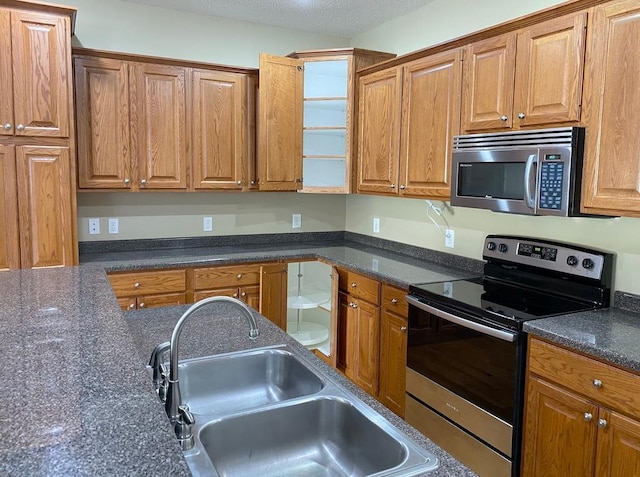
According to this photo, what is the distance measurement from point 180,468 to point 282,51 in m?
3.75

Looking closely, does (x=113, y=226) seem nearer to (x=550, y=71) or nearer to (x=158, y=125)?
(x=158, y=125)

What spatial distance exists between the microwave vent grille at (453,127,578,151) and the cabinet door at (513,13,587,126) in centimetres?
6

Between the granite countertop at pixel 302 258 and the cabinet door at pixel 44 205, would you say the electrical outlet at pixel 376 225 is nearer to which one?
the granite countertop at pixel 302 258

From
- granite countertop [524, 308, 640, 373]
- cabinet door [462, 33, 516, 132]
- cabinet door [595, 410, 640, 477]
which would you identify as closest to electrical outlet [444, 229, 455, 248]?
cabinet door [462, 33, 516, 132]

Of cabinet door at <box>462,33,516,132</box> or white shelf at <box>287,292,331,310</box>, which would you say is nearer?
cabinet door at <box>462,33,516,132</box>

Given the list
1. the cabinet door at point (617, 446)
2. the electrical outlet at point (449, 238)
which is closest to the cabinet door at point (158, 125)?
the electrical outlet at point (449, 238)

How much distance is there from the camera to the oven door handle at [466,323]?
2086mm

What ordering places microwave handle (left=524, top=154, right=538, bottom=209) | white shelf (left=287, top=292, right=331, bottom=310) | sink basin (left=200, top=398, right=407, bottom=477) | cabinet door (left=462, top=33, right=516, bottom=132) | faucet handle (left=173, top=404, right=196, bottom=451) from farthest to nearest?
white shelf (left=287, top=292, right=331, bottom=310)
cabinet door (left=462, top=33, right=516, bottom=132)
microwave handle (left=524, top=154, right=538, bottom=209)
sink basin (left=200, top=398, right=407, bottom=477)
faucet handle (left=173, top=404, right=196, bottom=451)

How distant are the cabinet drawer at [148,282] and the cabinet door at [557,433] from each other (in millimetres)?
2217

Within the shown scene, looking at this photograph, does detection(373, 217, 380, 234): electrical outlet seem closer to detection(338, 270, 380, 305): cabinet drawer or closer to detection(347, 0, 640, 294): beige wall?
detection(347, 0, 640, 294): beige wall

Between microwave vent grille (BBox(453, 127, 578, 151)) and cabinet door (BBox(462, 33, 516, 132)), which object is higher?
cabinet door (BBox(462, 33, 516, 132))

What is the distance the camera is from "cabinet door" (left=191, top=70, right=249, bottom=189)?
11.6 ft

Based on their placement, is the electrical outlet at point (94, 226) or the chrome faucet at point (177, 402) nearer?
the chrome faucet at point (177, 402)

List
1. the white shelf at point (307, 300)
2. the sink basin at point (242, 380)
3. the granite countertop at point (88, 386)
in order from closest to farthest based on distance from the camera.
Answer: the granite countertop at point (88, 386) → the sink basin at point (242, 380) → the white shelf at point (307, 300)
